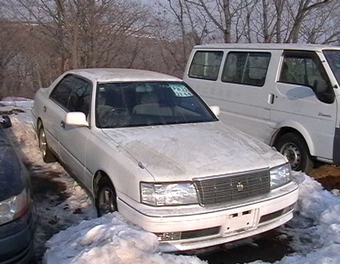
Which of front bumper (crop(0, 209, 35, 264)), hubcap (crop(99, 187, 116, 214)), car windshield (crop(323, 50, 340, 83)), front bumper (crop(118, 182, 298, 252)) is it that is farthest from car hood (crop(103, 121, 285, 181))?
car windshield (crop(323, 50, 340, 83))

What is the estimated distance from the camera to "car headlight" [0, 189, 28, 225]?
2.86 m

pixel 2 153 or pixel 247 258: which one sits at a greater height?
pixel 2 153

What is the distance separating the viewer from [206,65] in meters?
7.36

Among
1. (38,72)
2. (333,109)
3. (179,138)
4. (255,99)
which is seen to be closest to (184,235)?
(179,138)

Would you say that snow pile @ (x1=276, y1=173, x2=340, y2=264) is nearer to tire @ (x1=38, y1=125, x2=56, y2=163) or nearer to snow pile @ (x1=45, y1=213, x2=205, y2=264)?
snow pile @ (x1=45, y1=213, x2=205, y2=264)

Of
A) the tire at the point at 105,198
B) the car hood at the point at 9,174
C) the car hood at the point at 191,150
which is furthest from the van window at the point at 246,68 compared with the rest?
the car hood at the point at 9,174

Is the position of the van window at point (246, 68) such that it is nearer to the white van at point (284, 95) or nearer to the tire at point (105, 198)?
the white van at point (284, 95)

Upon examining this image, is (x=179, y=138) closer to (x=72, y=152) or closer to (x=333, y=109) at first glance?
(x=72, y=152)

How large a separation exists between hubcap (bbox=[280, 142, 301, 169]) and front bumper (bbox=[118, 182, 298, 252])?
8.07ft

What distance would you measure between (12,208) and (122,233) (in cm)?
81

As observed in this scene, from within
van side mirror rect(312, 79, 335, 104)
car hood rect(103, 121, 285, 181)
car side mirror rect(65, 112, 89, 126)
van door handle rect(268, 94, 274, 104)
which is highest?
van side mirror rect(312, 79, 335, 104)

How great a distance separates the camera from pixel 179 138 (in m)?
3.92

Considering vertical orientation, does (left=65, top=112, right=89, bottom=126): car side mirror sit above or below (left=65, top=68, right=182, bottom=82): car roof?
below

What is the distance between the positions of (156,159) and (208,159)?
44cm
